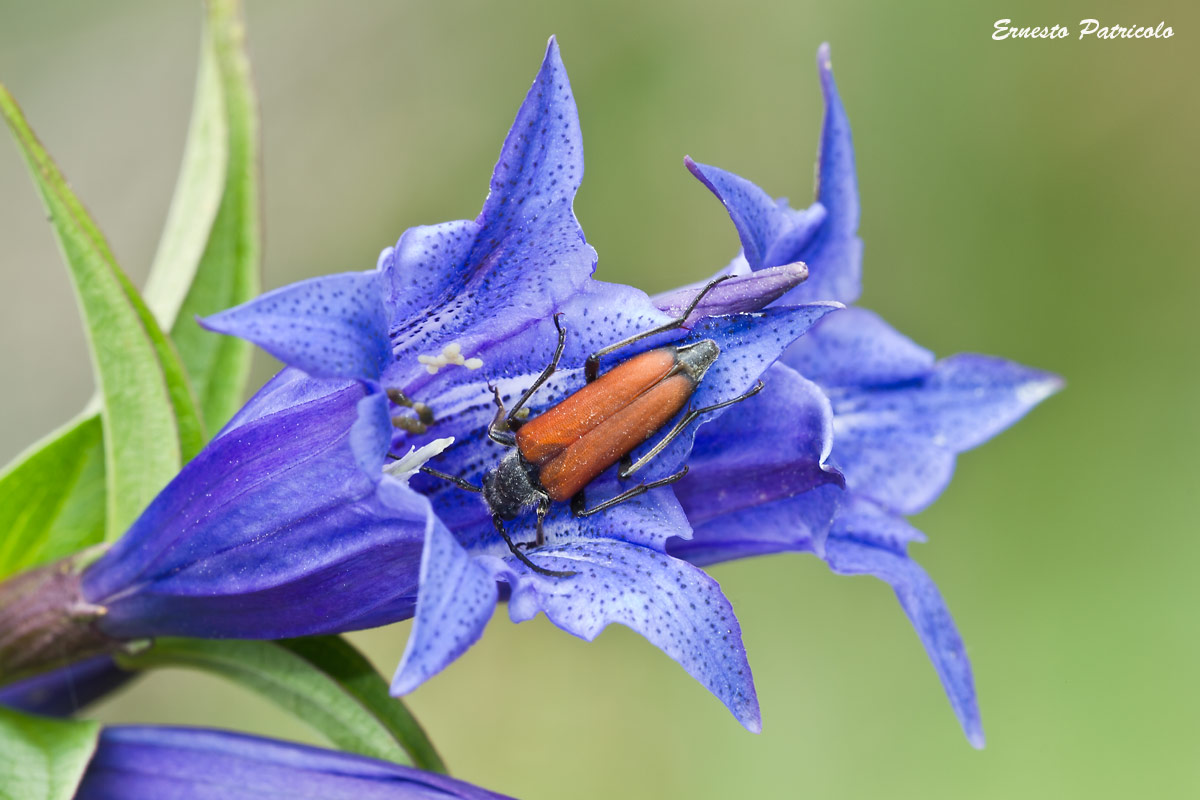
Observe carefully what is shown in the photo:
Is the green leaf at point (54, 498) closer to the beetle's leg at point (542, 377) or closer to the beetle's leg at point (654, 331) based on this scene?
the beetle's leg at point (542, 377)

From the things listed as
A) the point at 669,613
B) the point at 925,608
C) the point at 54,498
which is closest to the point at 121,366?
the point at 54,498

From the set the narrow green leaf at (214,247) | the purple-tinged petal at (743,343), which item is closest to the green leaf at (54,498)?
the narrow green leaf at (214,247)

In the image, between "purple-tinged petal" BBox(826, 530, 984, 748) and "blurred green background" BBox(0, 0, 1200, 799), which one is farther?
"blurred green background" BBox(0, 0, 1200, 799)

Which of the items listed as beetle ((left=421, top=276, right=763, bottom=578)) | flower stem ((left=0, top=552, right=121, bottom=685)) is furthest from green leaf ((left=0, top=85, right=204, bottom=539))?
beetle ((left=421, top=276, right=763, bottom=578))

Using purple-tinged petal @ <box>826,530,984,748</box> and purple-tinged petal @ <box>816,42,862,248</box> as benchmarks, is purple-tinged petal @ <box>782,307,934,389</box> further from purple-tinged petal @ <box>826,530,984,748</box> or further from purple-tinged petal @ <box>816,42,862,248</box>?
purple-tinged petal @ <box>826,530,984,748</box>

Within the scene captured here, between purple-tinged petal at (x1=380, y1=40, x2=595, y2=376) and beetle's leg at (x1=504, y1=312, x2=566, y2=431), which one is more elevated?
purple-tinged petal at (x1=380, y1=40, x2=595, y2=376)

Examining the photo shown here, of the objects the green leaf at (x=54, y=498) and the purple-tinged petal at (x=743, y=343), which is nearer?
the purple-tinged petal at (x=743, y=343)

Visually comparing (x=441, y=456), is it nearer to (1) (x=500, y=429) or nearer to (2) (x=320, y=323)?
(1) (x=500, y=429)
